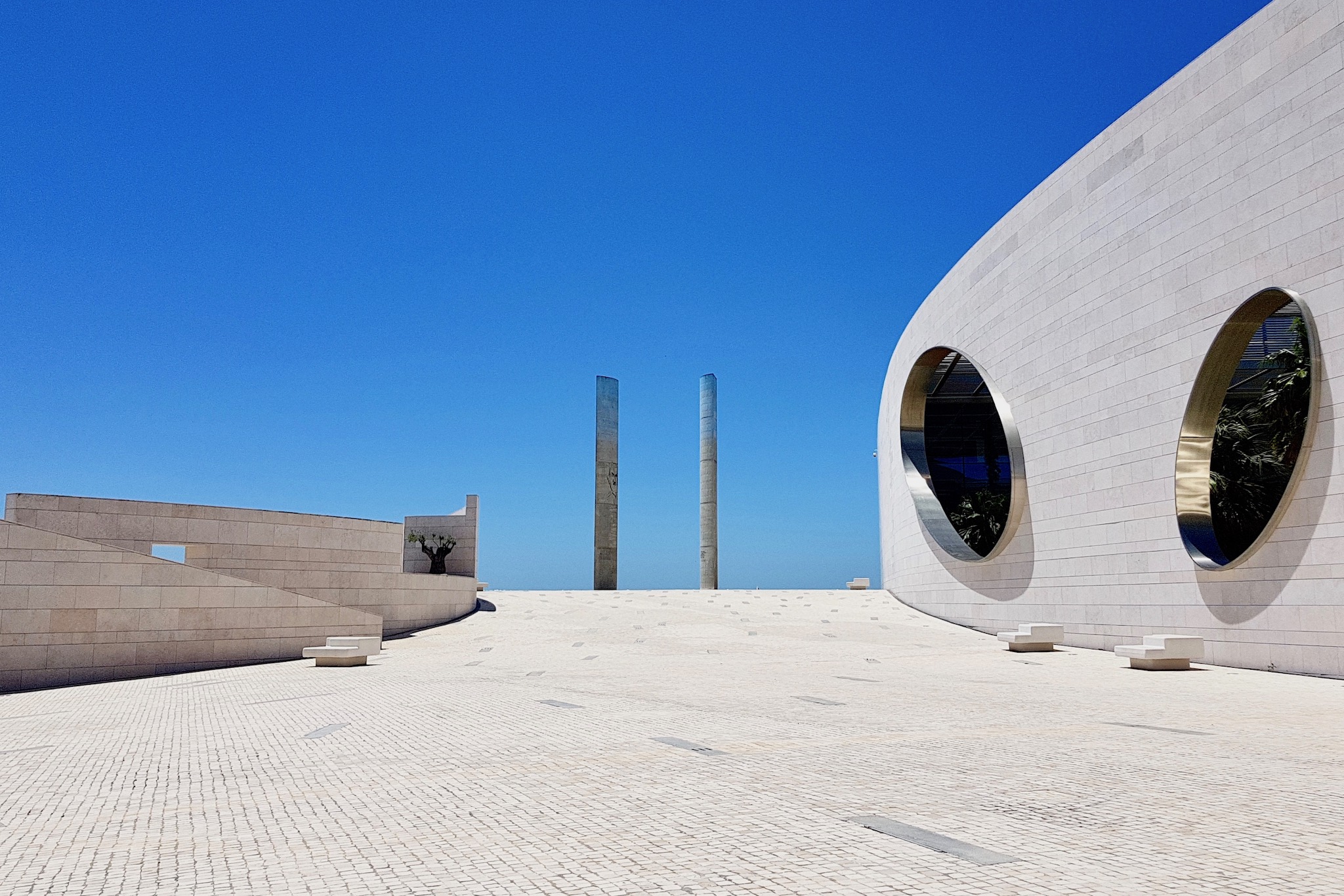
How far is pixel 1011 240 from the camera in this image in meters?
21.7

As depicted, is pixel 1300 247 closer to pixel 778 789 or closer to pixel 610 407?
pixel 778 789

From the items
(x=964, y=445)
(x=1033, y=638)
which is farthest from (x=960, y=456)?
(x=1033, y=638)

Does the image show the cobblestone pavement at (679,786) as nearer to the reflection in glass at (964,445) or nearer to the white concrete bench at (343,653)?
the white concrete bench at (343,653)

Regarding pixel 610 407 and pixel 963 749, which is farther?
pixel 610 407

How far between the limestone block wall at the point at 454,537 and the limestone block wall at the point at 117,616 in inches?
475

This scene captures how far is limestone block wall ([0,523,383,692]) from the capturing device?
14898mm

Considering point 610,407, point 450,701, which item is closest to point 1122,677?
point 450,701

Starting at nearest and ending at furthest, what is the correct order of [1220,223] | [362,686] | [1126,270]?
[362,686]
[1220,223]
[1126,270]

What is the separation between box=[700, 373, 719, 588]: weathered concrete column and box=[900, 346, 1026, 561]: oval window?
905cm

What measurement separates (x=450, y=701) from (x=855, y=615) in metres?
17.3

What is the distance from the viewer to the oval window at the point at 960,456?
76.6 ft

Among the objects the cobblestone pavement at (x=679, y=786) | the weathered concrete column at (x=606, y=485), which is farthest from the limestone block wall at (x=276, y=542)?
the weathered concrete column at (x=606, y=485)

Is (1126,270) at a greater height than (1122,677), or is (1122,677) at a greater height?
(1126,270)

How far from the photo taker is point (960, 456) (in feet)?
138
